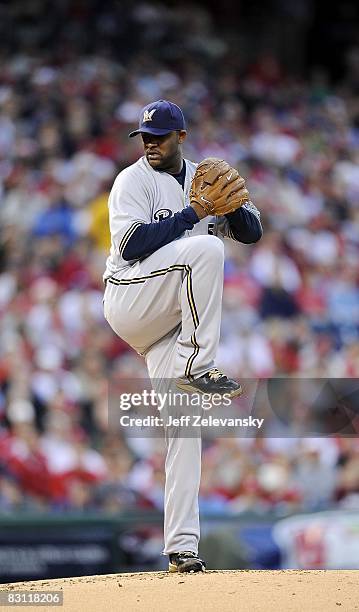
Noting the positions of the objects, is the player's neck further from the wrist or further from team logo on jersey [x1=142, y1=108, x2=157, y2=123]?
the wrist

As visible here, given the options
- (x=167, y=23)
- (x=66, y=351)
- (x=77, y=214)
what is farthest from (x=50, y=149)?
(x=167, y=23)

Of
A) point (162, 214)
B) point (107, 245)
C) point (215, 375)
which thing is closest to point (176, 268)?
point (162, 214)

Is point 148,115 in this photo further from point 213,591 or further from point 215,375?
point 213,591

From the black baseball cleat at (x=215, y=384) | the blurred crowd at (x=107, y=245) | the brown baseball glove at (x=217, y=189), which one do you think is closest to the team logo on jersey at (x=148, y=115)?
the brown baseball glove at (x=217, y=189)

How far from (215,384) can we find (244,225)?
0.79 meters

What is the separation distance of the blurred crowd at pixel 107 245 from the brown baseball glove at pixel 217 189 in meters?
3.96

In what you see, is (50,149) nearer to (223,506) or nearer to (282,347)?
(282,347)

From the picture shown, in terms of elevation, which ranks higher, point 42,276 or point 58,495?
point 42,276

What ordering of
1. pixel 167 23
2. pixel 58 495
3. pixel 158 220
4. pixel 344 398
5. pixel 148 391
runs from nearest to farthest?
1. pixel 158 220
2. pixel 148 391
3. pixel 344 398
4. pixel 58 495
5. pixel 167 23

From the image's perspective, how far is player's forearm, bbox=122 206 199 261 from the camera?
517 cm

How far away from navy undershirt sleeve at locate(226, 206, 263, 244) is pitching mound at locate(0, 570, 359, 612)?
4.91 ft

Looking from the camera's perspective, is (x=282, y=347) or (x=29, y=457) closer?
(x=29, y=457)

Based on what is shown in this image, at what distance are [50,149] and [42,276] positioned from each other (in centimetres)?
185

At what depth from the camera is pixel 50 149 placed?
11.8 meters
